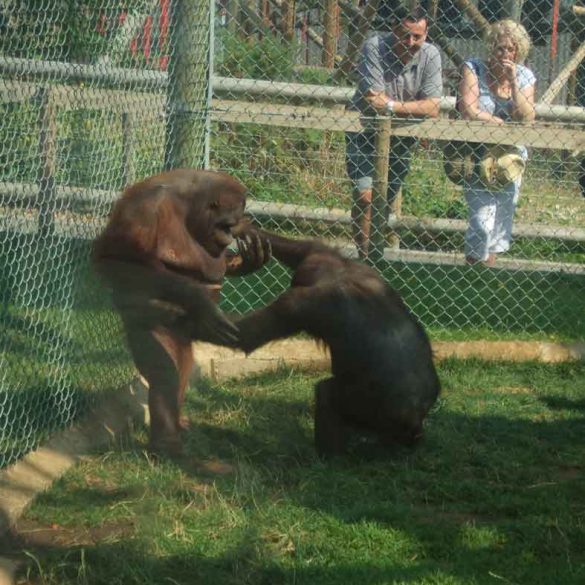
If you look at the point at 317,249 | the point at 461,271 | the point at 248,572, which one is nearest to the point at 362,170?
the point at 461,271

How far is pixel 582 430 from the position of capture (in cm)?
622

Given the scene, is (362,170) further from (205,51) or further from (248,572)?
(248,572)

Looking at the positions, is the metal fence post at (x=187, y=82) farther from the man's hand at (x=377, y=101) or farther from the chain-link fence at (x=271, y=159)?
the man's hand at (x=377, y=101)

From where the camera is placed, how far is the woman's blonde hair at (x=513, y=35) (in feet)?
27.0

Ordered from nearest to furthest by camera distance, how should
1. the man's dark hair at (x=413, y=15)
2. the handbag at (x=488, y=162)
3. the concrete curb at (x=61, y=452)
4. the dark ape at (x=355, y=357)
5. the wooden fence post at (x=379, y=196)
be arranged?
the concrete curb at (x=61, y=452) < the dark ape at (x=355, y=357) < the wooden fence post at (x=379, y=196) < the handbag at (x=488, y=162) < the man's dark hair at (x=413, y=15)

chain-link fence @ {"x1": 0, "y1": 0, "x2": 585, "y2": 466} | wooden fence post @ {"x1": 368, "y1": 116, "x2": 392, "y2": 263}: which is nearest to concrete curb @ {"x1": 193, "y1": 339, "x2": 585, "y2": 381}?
chain-link fence @ {"x1": 0, "y1": 0, "x2": 585, "y2": 466}

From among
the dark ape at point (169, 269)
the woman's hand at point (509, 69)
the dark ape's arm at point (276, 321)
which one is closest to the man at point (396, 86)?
the woman's hand at point (509, 69)

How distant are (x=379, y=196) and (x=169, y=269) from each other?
2.83 m

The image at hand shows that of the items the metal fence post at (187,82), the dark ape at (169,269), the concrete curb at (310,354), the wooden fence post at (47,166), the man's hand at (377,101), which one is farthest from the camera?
the man's hand at (377,101)

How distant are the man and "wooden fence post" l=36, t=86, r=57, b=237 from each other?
10.8 feet

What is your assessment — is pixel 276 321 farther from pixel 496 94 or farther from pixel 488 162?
pixel 496 94

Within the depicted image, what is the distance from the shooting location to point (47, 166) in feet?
17.4

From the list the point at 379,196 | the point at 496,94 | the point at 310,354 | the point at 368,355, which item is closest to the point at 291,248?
the point at 368,355

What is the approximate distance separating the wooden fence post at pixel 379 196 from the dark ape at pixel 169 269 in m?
2.22
